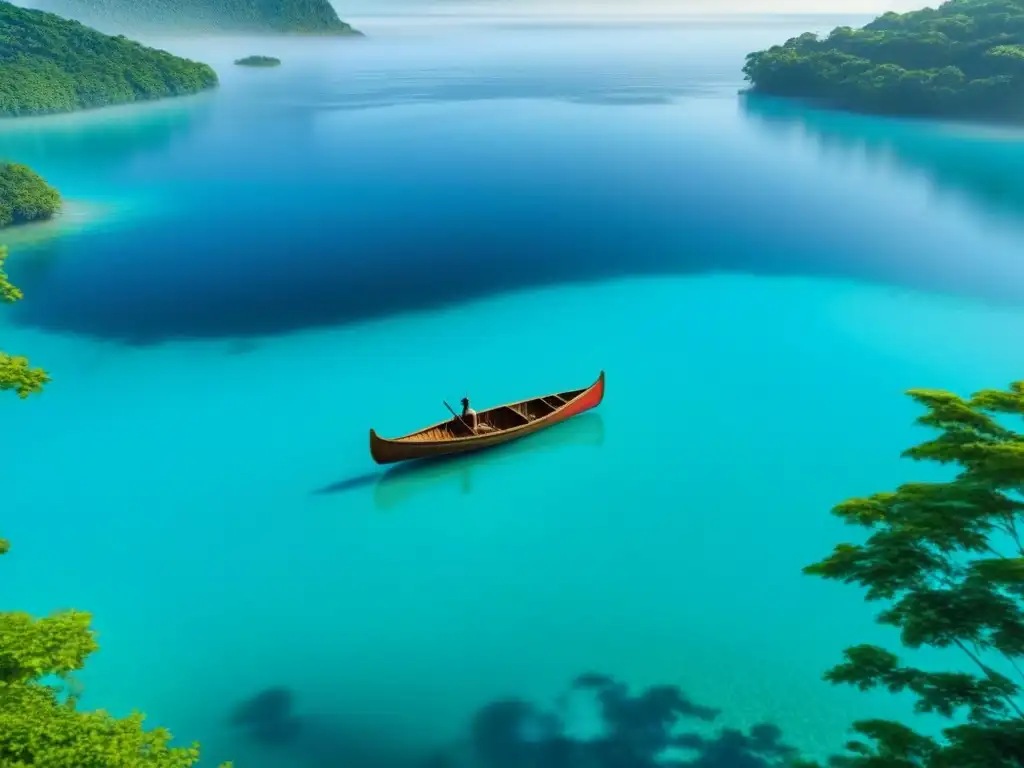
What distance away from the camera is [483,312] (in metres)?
28.5

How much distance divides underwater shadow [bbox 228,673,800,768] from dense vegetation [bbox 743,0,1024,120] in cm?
6524

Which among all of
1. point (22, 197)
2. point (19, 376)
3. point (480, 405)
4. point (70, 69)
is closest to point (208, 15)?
point (70, 69)

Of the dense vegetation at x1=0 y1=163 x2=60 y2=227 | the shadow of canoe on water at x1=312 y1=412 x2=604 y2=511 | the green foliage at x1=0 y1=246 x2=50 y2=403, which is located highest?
the dense vegetation at x1=0 y1=163 x2=60 y2=227

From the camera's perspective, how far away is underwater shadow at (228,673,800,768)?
11203 mm

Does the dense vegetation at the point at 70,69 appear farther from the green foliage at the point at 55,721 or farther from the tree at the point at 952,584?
the tree at the point at 952,584

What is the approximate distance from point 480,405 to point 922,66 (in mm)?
66370

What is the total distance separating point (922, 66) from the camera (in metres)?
70.4

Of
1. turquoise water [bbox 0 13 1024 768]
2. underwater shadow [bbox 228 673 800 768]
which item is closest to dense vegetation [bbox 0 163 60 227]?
turquoise water [bbox 0 13 1024 768]

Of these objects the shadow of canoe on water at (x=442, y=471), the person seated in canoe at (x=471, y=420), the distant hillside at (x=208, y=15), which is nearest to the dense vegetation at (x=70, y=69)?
the shadow of canoe on water at (x=442, y=471)

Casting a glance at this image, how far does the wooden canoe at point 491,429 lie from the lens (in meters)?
17.6

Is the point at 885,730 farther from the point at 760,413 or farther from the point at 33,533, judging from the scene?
the point at 33,533

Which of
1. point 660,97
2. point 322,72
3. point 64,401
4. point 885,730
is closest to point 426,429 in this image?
point 64,401

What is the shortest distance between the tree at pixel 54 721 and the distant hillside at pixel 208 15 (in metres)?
206

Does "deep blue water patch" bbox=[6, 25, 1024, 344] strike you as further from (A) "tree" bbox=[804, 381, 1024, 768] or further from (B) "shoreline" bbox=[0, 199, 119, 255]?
(A) "tree" bbox=[804, 381, 1024, 768]
